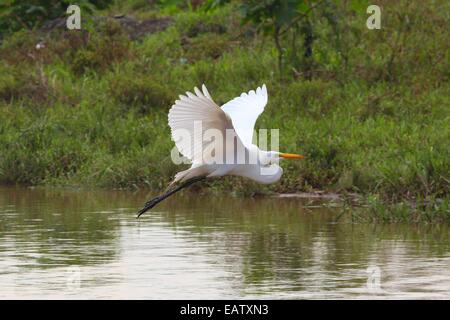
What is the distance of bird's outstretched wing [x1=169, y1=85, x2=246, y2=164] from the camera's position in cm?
919

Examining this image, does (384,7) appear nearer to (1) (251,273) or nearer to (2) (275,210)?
(2) (275,210)

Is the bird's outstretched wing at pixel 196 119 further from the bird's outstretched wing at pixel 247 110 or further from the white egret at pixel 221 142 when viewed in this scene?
the bird's outstretched wing at pixel 247 110

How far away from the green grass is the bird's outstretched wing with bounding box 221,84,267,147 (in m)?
1.42

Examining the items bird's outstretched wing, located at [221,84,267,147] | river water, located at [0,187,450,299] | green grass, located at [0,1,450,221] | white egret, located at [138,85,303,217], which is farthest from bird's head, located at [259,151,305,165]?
green grass, located at [0,1,450,221]

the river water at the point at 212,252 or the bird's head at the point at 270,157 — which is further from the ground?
the bird's head at the point at 270,157

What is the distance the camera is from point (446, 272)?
8.60 metres

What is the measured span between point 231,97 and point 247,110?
5.06 meters

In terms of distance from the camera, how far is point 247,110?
1097cm

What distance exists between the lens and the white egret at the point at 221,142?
9414mm

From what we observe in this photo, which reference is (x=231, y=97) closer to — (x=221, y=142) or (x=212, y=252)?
(x=221, y=142)

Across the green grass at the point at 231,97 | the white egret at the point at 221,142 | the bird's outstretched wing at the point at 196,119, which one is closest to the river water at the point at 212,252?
the white egret at the point at 221,142

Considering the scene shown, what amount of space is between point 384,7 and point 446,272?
1008 cm

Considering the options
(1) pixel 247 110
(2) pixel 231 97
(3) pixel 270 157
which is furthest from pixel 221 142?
(2) pixel 231 97
